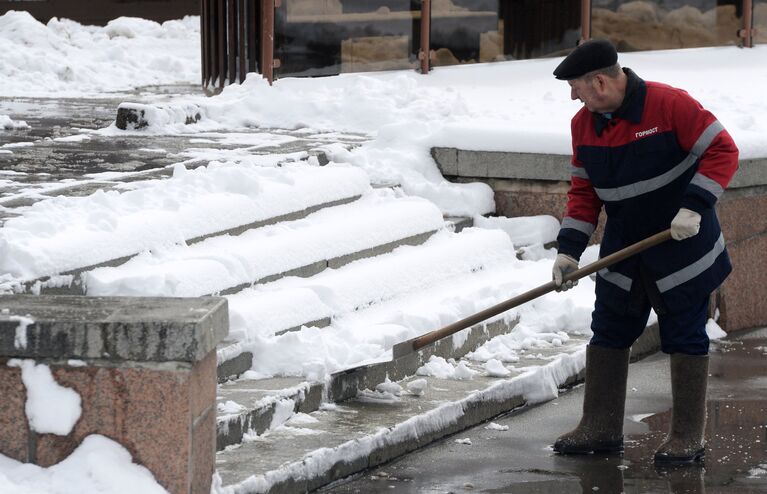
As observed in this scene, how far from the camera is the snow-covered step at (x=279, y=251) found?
541cm

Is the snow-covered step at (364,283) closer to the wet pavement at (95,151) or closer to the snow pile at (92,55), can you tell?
the wet pavement at (95,151)

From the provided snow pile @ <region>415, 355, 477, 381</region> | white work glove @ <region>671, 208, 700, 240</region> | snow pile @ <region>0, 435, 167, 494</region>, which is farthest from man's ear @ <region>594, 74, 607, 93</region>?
snow pile @ <region>0, 435, 167, 494</region>

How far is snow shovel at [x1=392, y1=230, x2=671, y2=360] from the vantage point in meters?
4.93

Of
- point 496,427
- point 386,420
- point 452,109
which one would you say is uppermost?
point 452,109

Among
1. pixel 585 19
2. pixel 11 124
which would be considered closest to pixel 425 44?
pixel 585 19

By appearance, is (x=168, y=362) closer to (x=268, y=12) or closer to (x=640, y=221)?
(x=640, y=221)

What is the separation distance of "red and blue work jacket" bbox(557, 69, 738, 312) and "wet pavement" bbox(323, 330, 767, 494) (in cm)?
63

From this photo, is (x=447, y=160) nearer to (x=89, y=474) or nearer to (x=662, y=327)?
(x=662, y=327)

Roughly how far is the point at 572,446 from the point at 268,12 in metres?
6.36

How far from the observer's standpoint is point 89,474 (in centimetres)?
398

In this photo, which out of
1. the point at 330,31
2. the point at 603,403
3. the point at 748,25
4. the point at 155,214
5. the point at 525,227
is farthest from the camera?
the point at 748,25

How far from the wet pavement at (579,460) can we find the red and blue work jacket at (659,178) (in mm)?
626

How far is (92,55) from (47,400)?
12.0 m

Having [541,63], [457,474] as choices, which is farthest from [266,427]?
[541,63]
